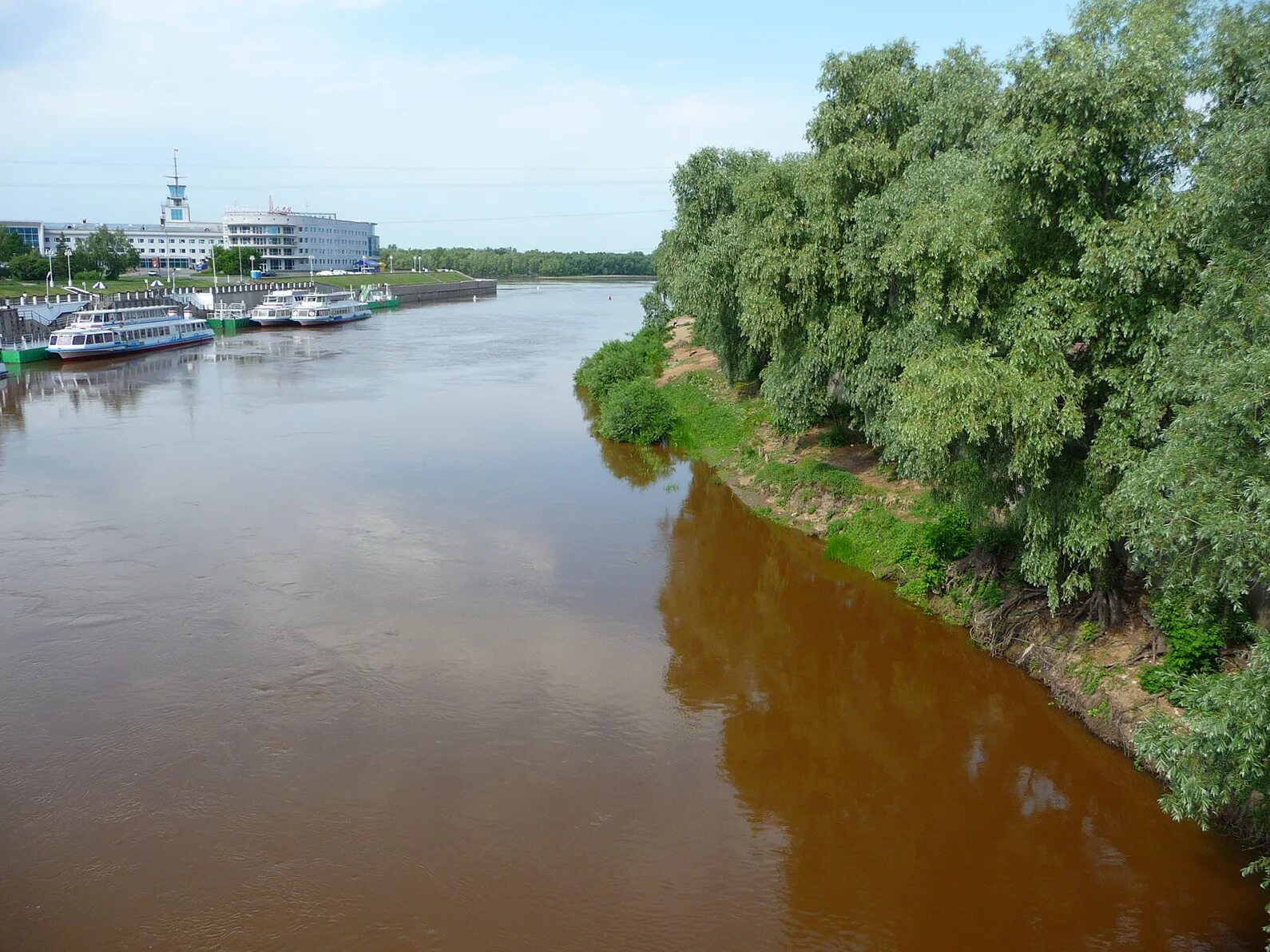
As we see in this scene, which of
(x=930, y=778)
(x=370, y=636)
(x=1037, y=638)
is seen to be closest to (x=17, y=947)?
(x=370, y=636)

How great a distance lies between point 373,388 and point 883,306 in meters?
28.9

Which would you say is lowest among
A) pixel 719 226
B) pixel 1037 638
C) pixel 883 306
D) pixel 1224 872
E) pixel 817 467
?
pixel 1224 872

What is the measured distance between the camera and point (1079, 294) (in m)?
13.5

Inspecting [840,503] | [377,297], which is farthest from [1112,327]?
[377,297]

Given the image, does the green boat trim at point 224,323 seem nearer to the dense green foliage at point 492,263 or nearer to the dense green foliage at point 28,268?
the dense green foliage at point 28,268

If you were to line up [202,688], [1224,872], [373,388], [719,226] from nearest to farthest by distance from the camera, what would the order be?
[1224,872] → [202,688] → [719,226] → [373,388]

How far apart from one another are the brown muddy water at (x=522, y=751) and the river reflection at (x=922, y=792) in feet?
0.17

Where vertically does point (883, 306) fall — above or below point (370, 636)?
above

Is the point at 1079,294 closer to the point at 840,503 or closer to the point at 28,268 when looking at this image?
the point at 840,503

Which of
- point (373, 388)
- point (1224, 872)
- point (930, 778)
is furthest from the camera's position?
point (373, 388)

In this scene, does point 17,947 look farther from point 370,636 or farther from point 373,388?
point 373,388

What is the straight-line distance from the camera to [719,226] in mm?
30453

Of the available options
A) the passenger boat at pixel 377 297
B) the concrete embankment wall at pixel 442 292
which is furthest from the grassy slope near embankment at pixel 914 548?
the concrete embankment wall at pixel 442 292

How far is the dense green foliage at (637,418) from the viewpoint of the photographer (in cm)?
3356
